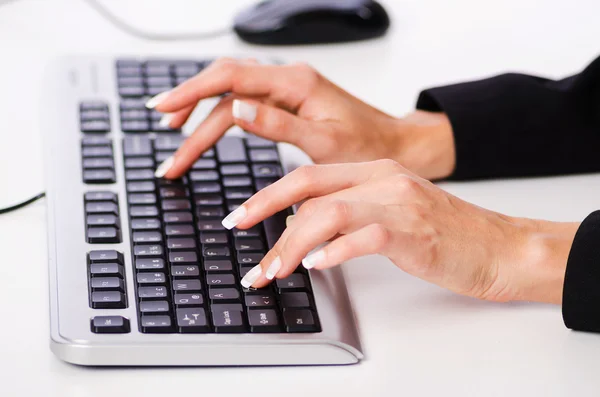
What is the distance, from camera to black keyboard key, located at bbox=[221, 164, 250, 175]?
84 cm

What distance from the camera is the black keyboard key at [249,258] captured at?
704 millimetres

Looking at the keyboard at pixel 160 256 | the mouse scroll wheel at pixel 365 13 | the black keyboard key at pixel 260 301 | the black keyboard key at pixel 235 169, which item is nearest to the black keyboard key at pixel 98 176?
the keyboard at pixel 160 256

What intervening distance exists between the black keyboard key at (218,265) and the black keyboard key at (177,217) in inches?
2.6

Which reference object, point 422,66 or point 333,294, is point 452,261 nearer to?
point 333,294

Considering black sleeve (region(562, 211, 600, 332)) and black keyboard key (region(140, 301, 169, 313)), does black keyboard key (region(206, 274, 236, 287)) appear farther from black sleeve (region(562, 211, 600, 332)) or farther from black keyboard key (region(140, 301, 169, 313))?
black sleeve (region(562, 211, 600, 332))

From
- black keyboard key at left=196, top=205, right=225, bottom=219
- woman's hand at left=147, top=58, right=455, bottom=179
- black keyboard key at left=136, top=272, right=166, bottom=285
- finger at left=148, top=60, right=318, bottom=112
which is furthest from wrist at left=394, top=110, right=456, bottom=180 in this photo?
black keyboard key at left=136, top=272, right=166, bottom=285

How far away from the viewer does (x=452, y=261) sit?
0.71 m

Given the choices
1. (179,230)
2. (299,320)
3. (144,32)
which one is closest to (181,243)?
(179,230)

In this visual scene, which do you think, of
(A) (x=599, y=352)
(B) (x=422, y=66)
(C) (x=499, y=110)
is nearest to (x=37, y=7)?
(B) (x=422, y=66)

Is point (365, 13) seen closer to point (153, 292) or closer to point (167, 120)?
point (167, 120)

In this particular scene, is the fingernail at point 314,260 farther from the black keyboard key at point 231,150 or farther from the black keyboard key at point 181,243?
the black keyboard key at point 231,150

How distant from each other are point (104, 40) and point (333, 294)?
0.57 meters

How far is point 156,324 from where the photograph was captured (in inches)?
24.7

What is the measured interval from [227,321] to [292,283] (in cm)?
7
